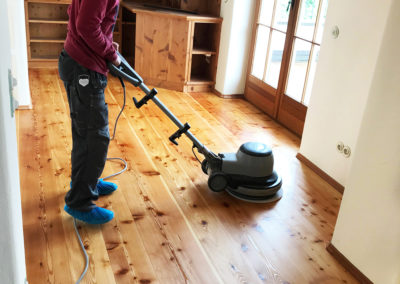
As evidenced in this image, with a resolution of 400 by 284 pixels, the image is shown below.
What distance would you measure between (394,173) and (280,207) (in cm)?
92

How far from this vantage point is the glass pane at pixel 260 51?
4.18 metres

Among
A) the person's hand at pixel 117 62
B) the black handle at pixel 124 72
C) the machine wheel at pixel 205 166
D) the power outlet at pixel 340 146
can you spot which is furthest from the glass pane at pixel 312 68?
the person's hand at pixel 117 62

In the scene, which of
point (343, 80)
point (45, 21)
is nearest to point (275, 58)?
point (343, 80)

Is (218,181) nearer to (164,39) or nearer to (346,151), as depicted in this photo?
(346,151)

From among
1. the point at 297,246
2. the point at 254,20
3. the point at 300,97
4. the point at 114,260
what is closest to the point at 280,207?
the point at 297,246

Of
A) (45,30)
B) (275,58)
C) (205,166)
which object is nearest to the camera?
(205,166)

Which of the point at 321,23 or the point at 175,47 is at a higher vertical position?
the point at 321,23

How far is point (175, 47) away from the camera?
4496mm

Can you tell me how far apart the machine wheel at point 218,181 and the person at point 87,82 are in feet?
2.29

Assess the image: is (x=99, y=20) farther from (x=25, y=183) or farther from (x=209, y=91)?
(x=209, y=91)

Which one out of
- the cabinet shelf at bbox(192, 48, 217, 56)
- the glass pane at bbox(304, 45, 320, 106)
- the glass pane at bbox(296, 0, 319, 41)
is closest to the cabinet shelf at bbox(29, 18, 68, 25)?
the cabinet shelf at bbox(192, 48, 217, 56)

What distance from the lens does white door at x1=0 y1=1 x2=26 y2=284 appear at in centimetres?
78

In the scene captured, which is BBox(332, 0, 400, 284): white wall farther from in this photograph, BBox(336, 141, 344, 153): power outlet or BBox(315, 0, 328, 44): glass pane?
BBox(315, 0, 328, 44): glass pane

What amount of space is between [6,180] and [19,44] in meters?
3.00
